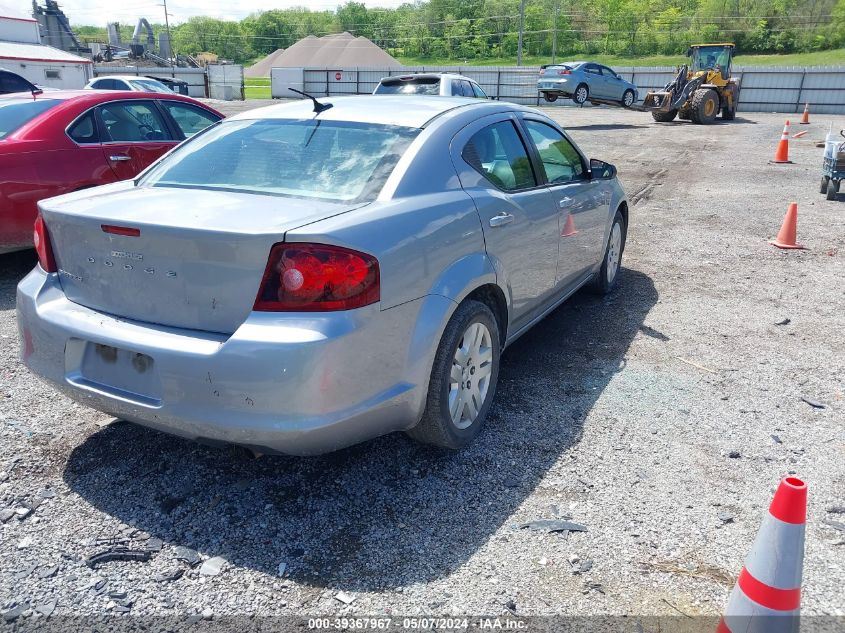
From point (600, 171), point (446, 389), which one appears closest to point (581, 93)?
point (600, 171)

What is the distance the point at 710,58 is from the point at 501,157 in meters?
25.3

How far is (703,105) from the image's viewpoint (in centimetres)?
2442

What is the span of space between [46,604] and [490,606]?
60.9 inches

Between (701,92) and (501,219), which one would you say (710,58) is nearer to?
(701,92)

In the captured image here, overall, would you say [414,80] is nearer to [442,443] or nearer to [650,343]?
[650,343]

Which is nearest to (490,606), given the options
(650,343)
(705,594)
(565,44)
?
(705,594)

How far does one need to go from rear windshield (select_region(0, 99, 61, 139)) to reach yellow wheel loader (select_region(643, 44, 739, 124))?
72.8 ft

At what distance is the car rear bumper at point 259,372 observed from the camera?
253cm

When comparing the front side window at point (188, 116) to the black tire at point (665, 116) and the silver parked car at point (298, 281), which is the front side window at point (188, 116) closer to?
the silver parked car at point (298, 281)

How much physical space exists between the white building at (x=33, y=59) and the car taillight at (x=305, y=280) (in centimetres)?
2845

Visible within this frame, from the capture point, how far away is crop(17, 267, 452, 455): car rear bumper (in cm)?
253

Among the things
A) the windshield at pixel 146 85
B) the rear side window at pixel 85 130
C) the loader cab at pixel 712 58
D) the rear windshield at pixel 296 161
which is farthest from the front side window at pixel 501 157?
the loader cab at pixel 712 58

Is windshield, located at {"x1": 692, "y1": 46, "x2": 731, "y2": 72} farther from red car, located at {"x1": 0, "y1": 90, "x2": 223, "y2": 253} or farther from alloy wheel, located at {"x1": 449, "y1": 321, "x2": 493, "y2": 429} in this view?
alloy wheel, located at {"x1": 449, "y1": 321, "x2": 493, "y2": 429}

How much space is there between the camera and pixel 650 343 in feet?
16.4
